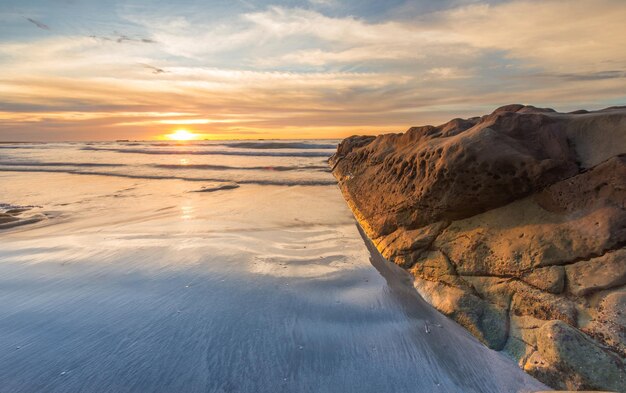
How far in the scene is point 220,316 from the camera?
2.97m

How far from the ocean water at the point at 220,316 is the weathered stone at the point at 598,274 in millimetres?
724

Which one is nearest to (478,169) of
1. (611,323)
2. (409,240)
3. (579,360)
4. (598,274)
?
(409,240)

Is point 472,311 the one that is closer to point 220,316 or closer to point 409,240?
point 409,240

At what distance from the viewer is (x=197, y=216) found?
21.5 ft

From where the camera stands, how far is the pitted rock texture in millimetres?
2311

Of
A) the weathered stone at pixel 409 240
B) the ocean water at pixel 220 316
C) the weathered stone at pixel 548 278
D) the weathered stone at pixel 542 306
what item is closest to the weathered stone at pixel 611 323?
the weathered stone at pixel 542 306

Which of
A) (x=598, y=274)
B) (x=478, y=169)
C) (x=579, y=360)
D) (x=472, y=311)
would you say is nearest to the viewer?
(x=579, y=360)

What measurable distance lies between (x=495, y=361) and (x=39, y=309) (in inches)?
143

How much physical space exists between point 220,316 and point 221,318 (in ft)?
0.11

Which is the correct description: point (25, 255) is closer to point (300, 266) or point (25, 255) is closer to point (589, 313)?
point (300, 266)

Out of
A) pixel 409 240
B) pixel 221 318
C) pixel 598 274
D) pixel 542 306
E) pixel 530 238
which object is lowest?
pixel 221 318

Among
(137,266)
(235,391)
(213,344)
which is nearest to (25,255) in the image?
(137,266)

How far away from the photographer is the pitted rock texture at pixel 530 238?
2311 mm

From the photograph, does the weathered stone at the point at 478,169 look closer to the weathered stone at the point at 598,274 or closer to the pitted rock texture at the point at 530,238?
the pitted rock texture at the point at 530,238
